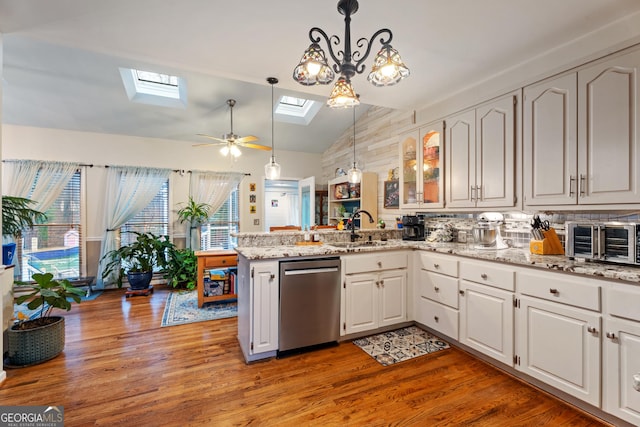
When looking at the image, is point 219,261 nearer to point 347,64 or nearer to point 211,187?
point 211,187

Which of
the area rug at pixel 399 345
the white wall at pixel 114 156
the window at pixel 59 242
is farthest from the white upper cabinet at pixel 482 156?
the window at pixel 59 242

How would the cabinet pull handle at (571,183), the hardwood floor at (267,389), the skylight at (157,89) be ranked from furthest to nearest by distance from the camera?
the skylight at (157,89) < the cabinet pull handle at (571,183) < the hardwood floor at (267,389)

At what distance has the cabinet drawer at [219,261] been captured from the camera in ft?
12.6

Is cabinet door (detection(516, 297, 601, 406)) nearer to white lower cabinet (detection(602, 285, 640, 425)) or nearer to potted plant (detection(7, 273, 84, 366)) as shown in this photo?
white lower cabinet (detection(602, 285, 640, 425))

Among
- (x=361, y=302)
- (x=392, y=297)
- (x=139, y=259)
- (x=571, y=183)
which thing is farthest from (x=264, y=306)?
(x=139, y=259)

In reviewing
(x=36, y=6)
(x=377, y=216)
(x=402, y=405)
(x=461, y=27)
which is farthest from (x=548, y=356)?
(x=36, y=6)

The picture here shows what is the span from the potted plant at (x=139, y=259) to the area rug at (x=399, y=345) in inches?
140

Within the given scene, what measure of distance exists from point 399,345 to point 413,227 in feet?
4.31

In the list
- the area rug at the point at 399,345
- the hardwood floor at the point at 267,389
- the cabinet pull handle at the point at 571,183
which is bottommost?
the hardwood floor at the point at 267,389

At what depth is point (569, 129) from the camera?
6.77 feet

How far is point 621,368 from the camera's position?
1.60 meters

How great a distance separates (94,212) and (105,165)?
2.62 feet

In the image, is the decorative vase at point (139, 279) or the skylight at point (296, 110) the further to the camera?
the skylight at point (296, 110)

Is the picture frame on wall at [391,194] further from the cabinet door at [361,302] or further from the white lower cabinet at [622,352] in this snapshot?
the white lower cabinet at [622,352]
